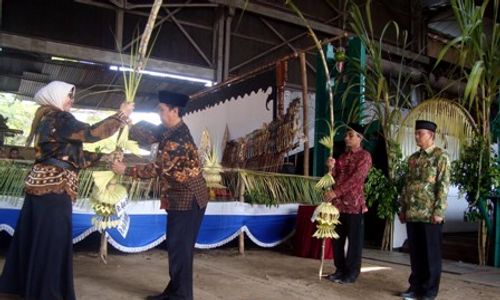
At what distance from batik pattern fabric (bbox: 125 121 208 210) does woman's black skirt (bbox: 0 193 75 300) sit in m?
0.46

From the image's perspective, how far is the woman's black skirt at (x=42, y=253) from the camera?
2598 mm

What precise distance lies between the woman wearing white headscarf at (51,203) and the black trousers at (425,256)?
2135 millimetres

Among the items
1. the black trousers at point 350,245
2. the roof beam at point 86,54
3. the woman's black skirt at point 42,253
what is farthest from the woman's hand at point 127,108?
the roof beam at point 86,54

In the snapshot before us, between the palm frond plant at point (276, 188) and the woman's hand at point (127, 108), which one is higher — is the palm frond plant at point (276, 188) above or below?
below

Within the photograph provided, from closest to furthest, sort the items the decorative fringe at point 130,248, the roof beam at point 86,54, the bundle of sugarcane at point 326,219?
the bundle of sugarcane at point 326,219
the decorative fringe at point 130,248
the roof beam at point 86,54

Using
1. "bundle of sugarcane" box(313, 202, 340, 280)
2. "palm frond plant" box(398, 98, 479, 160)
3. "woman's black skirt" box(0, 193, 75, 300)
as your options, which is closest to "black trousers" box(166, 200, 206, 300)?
"woman's black skirt" box(0, 193, 75, 300)

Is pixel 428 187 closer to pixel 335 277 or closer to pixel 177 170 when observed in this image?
pixel 335 277

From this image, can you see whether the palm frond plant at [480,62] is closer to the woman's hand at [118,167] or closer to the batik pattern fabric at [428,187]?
the batik pattern fabric at [428,187]

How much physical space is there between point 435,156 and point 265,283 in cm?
156

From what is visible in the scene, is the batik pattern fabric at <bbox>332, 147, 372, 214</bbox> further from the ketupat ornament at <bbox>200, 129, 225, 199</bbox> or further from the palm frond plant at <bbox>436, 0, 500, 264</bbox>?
the ketupat ornament at <bbox>200, 129, 225, 199</bbox>

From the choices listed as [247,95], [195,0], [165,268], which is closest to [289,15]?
[195,0]

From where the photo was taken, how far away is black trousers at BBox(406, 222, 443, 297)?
3.27 metres

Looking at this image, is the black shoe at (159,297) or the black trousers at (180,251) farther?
the black shoe at (159,297)

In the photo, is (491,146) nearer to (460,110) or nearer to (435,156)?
(460,110)
